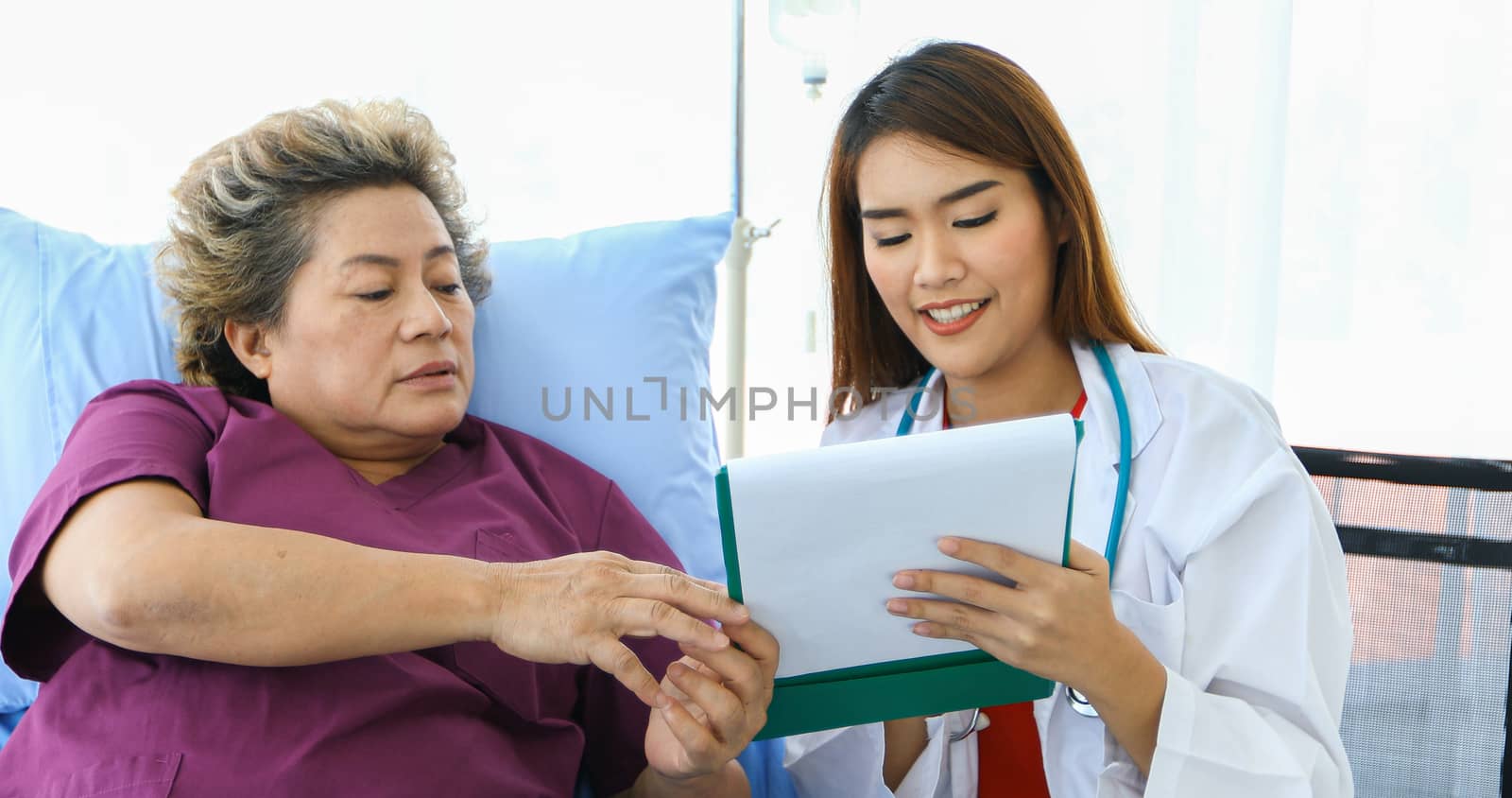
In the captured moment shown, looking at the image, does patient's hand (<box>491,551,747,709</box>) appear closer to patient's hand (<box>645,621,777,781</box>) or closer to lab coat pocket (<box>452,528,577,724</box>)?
patient's hand (<box>645,621,777,781</box>)

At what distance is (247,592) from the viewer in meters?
1.00

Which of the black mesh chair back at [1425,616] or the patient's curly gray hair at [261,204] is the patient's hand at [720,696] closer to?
the patient's curly gray hair at [261,204]

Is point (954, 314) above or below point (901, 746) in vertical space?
above

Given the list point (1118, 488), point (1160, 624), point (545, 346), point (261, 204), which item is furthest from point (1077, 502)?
point (261, 204)

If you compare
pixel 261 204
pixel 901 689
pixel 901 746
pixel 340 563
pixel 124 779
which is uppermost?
pixel 261 204

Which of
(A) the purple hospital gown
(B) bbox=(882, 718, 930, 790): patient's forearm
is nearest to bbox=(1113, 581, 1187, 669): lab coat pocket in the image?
(B) bbox=(882, 718, 930, 790): patient's forearm

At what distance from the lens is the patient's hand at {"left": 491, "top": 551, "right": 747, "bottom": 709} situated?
98cm

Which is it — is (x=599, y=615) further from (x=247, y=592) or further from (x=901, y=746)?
(x=901, y=746)

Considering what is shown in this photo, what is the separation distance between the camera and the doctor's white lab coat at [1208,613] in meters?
1.06

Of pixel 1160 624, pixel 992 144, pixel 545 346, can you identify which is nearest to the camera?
pixel 1160 624

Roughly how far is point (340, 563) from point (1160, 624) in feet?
2.72

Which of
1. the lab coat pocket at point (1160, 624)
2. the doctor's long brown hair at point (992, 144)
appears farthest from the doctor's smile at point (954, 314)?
the lab coat pocket at point (1160, 624)

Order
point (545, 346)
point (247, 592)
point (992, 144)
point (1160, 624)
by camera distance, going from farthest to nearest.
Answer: point (545, 346)
point (992, 144)
point (1160, 624)
point (247, 592)

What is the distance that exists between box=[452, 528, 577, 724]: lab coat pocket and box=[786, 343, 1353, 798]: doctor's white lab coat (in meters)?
0.34
